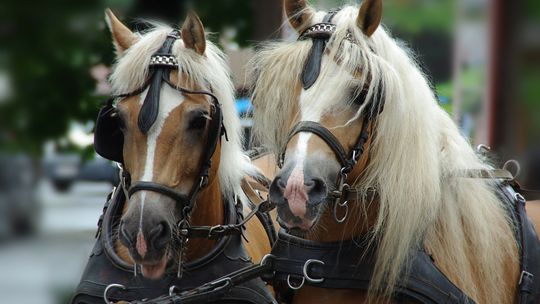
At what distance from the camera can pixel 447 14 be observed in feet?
27.9

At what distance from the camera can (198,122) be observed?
351 centimetres

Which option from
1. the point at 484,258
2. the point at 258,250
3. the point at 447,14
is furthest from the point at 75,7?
the point at 447,14

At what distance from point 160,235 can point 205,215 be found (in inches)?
Answer: 17.3

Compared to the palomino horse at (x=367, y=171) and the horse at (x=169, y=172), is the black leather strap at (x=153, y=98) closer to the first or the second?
the horse at (x=169, y=172)

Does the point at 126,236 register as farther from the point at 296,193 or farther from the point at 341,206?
the point at 341,206

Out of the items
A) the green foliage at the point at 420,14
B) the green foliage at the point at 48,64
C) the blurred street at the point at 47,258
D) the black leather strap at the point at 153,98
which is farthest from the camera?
the green foliage at the point at 420,14

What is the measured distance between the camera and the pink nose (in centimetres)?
306

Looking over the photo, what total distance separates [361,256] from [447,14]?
214 inches

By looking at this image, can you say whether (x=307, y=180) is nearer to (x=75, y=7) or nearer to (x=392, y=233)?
(x=392, y=233)

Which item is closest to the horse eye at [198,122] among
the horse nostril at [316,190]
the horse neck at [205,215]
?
the horse neck at [205,215]

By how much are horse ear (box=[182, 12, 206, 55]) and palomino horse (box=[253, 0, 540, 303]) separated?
0.24 metres

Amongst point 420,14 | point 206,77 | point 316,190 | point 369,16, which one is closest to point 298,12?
point 369,16

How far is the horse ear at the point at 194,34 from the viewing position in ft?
11.9

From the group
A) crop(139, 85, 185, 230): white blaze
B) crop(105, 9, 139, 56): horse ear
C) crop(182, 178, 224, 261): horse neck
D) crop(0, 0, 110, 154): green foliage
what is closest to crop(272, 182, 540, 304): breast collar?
crop(182, 178, 224, 261): horse neck
